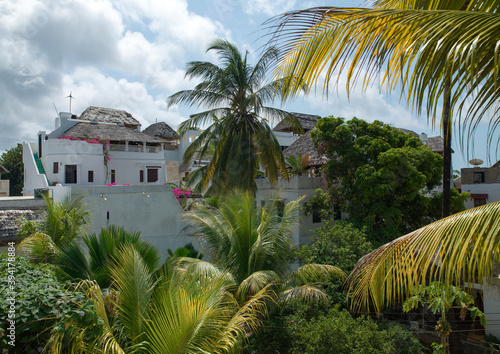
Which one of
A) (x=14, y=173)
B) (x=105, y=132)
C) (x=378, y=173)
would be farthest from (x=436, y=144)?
(x=14, y=173)

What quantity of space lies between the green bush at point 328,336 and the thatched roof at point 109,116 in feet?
88.3

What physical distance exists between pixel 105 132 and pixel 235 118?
14109 millimetres

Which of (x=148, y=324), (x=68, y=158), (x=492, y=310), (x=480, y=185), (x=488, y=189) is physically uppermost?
(x=68, y=158)

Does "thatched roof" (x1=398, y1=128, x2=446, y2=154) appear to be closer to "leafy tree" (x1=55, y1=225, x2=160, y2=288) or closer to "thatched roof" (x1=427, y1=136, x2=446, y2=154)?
"thatched roof" (x1=427, y1=136, x2=446, y2=154)

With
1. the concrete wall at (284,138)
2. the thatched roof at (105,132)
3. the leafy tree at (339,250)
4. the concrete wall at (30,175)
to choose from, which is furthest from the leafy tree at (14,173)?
the leafy tree at (339,250)

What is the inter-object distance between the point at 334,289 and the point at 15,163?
3881cm

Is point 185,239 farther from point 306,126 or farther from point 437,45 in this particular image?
point 306,126

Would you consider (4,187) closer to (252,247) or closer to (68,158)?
(68,158)

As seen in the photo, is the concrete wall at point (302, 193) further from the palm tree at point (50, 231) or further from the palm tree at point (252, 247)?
the palm tree at point (50, 231)

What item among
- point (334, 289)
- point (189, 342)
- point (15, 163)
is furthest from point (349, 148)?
point (15, 163)

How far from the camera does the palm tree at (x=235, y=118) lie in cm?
1547

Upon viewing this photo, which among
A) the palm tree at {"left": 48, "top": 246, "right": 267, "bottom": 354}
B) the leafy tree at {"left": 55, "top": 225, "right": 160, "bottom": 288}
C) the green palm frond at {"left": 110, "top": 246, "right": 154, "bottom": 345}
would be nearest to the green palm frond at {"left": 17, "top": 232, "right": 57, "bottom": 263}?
the leafy tree at {"left": 55, "top": 225, "right": 160, "bottom": 288}

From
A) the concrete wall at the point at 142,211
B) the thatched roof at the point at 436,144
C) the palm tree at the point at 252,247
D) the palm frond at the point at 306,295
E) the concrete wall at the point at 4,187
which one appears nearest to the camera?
the palm frond at the point at 306,295

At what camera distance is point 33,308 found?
4.57 m
